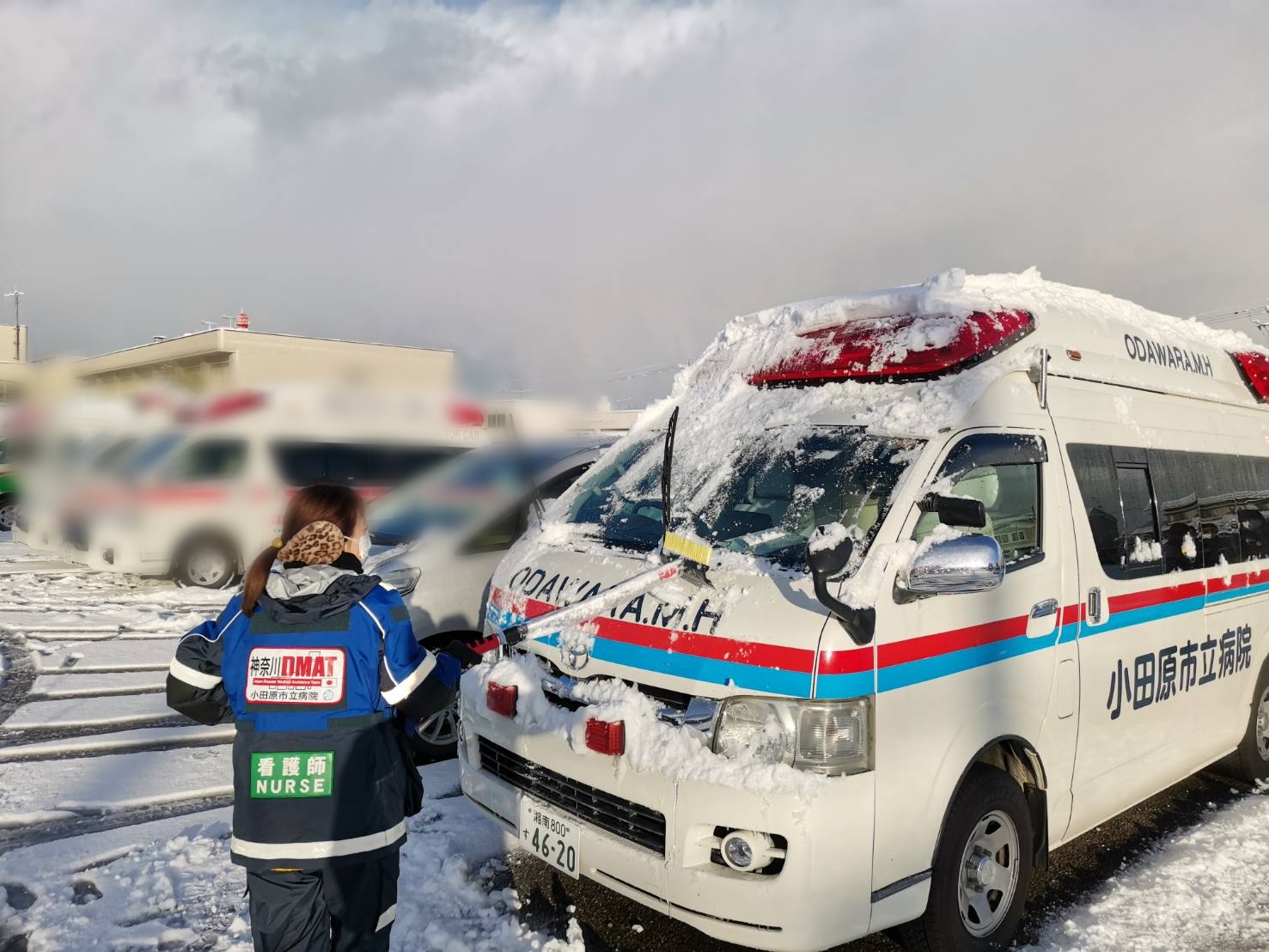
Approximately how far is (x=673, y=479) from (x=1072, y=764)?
6.56 ft

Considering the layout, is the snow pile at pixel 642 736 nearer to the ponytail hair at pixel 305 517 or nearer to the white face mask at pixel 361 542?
the white face mask at pixel 361 542

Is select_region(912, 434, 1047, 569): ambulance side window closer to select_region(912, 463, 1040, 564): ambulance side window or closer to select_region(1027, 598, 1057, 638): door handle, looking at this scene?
select_region(912, 463, 1040, 564): ambulance side window

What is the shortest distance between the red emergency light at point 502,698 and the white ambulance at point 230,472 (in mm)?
7406

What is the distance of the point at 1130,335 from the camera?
13.9 feet

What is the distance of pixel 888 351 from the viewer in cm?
350

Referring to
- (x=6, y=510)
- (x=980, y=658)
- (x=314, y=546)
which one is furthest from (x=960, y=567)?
(x=6, y=510)

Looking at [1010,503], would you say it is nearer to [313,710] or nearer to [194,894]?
[313,710]

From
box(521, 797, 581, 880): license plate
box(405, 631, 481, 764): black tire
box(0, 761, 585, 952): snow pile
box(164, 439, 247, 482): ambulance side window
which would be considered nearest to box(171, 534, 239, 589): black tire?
box(164, 439, 247, 482): ambulance side window

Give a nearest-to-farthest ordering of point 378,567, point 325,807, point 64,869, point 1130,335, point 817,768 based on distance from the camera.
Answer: point 325,807, point 817,768, point 64,869, point 1130,335, point 378,567

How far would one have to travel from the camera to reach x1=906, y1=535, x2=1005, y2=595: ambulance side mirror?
2.79 metres

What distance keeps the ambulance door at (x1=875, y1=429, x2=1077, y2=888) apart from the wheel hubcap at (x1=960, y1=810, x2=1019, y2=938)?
27 centimetres

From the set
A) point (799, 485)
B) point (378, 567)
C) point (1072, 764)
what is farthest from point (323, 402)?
point (1072, 764)

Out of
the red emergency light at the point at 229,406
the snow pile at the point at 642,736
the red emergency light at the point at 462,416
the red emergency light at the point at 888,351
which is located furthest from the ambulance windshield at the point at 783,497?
the red emergency light at the point at 229,406

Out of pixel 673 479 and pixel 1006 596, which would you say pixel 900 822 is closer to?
pixel 1006 596
